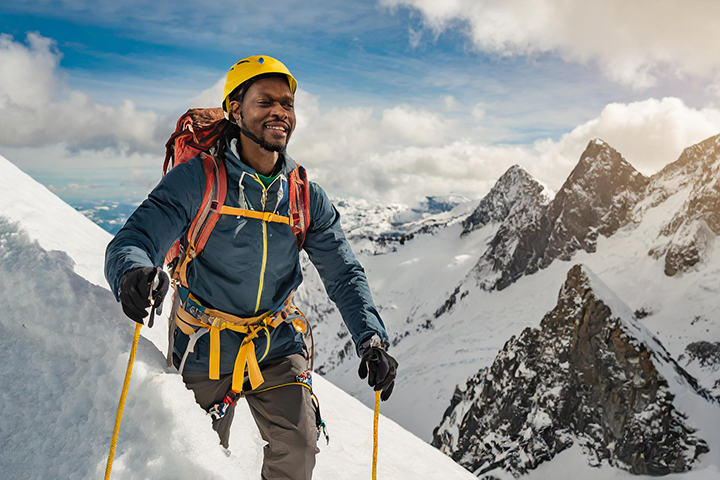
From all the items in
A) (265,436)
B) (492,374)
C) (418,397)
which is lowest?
(418,397)

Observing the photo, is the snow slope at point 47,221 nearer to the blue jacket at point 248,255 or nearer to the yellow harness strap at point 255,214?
the blue jacket at point 248,255

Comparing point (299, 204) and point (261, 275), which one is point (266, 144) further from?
point (261, 275)

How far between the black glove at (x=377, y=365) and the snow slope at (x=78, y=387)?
50.3 inches

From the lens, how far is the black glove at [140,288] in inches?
95.3

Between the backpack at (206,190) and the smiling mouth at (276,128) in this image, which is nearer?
the backpack at (206,190)

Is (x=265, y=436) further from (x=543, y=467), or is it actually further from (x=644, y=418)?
(x=543, y=467)

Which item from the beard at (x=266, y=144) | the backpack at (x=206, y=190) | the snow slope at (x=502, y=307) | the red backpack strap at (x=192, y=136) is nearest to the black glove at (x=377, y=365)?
the backpack at (x=206, y=190)

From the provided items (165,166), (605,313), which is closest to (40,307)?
(165,166)

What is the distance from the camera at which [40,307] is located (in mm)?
3682

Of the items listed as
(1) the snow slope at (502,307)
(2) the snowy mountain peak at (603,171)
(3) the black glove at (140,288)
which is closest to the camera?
(3) the black glove at (140,288)

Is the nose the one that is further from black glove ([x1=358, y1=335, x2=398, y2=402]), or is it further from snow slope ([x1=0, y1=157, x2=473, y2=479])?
snow slope ([x1=0, y1=157, x2=473, y2=479])

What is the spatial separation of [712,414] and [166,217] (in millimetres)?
43604

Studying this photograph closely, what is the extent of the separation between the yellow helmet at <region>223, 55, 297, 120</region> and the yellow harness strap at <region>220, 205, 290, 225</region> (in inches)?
41.4

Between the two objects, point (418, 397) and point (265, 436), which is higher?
point (265, 436)
